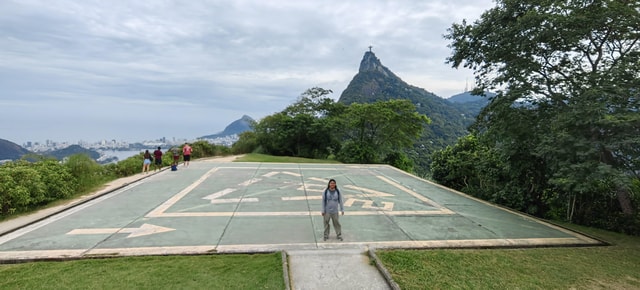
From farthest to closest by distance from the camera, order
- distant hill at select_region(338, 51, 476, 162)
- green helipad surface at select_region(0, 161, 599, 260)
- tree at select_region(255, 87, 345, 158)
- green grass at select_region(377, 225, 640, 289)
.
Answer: distant hill at select_region(338, 51, 476, 162) < tree at select_region(255, 87, 345, 158) < green helipad surface at select_region(0, 161, 599, 260) < green grass at select_region(377, 225, 640, 289)

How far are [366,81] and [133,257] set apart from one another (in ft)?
232

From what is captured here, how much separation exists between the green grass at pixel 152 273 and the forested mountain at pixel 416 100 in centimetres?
3224

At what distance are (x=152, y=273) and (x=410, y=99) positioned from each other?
59.0m

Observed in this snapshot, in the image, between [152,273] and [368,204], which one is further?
[368,204]

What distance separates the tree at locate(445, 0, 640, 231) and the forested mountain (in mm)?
25479

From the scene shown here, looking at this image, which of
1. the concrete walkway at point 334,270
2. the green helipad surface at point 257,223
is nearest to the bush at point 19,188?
the green helipad surface at point 257,223

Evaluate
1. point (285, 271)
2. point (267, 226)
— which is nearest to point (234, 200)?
point (267, 226)

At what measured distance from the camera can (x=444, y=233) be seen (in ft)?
22.4

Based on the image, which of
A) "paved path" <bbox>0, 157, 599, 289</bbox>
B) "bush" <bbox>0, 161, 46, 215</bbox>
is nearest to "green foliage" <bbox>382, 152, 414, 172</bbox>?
"paved path" <bbox>0, 157, 599, 289</bbox>

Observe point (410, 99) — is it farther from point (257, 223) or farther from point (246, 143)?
point (257, 223)

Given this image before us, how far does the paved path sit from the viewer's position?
5.39 metres

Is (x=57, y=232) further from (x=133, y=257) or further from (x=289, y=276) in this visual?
(x=289, y=276)

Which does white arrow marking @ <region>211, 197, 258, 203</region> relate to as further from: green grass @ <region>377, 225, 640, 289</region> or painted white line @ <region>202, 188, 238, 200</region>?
green grass @ <region>377, 225, 640, 289</region>

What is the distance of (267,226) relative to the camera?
6.94 meters
